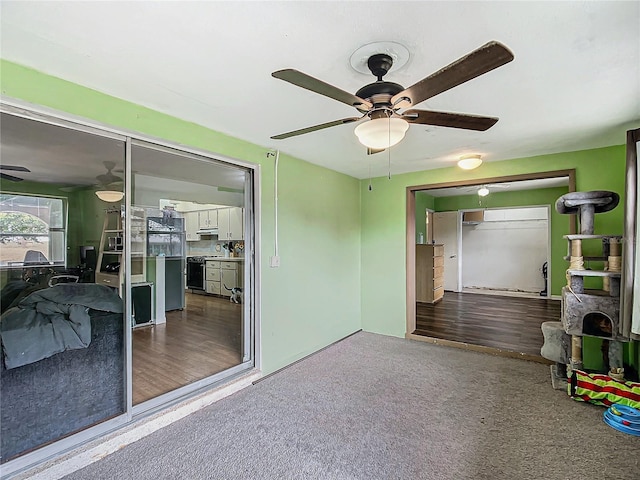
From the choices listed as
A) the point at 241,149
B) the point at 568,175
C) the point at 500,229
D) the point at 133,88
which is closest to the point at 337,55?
the point at 133,88

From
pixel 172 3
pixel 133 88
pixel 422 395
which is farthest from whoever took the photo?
pixel 422 395

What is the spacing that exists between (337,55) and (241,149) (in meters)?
1.57

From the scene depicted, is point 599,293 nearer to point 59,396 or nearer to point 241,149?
point 241,149

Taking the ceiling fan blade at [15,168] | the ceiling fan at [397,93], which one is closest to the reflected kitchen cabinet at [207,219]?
the ceiling fan blade at [15,168]

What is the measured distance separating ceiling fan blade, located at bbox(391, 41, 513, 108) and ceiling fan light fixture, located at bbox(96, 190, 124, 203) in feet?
6.29

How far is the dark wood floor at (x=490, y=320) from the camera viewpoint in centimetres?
412

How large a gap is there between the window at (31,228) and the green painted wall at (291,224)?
0.49 feet

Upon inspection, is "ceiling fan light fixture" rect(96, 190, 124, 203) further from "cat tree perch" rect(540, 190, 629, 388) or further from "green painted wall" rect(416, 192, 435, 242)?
"green painted wall" rect(416, 192, 435, 242)

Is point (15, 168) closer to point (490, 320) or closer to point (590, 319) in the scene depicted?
point (590, 319)

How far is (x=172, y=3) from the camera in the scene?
4.06ft

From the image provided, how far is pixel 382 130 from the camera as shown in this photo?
1644 mm

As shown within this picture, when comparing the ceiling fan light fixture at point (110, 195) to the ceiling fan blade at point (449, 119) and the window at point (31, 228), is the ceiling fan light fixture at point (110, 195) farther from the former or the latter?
the ceiling fan blade at point (449, 119)

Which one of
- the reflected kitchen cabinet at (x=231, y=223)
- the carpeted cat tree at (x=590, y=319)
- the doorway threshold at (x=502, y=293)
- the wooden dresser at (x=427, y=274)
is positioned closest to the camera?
the carpeted cat tree at (x=590, y=319)

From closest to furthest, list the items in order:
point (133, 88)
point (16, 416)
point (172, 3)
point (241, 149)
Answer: point (172, 3)
point (16, 416)
point (133, 88)
point (241, 149)
